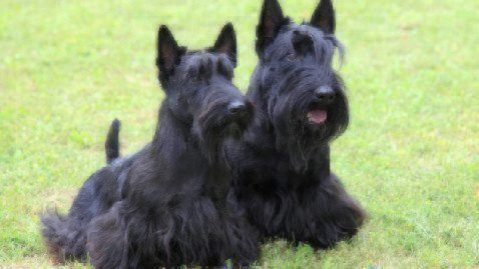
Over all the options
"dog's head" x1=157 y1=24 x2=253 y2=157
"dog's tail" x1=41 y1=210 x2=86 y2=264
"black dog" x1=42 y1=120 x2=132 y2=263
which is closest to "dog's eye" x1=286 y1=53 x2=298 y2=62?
"dog's head" x1=157 y1=24 x2=253 y2=157

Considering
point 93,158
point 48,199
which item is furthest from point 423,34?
point 48,199

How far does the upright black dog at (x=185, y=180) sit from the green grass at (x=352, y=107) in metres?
0.61

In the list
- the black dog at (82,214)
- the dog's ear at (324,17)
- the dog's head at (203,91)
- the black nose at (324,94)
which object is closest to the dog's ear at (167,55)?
the dog's head at (203,91)

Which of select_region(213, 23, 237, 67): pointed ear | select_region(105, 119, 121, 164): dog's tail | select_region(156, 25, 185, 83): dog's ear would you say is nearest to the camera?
select_region(156, 25, 185, 83): dog's ear

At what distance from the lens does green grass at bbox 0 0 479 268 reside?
639cm

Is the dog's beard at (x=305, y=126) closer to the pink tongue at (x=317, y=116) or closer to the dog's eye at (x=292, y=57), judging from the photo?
the pink tongue at (x=317, y=116)

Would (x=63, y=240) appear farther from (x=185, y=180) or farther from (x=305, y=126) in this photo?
(x=305, y=126)

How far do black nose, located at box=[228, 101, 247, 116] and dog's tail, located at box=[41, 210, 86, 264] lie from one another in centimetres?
172

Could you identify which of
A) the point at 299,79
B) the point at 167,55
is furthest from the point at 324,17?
the point at 167,55

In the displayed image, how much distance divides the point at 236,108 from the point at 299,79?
826 millimetres

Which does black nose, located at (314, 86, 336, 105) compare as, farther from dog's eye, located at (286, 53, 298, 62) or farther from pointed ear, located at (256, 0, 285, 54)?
pointed ear, located at (256, 0, 285, 54)

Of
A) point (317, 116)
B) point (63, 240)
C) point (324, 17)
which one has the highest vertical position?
point (324, 17)

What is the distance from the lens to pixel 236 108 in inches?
196

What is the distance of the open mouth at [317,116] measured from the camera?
5.70 metres
